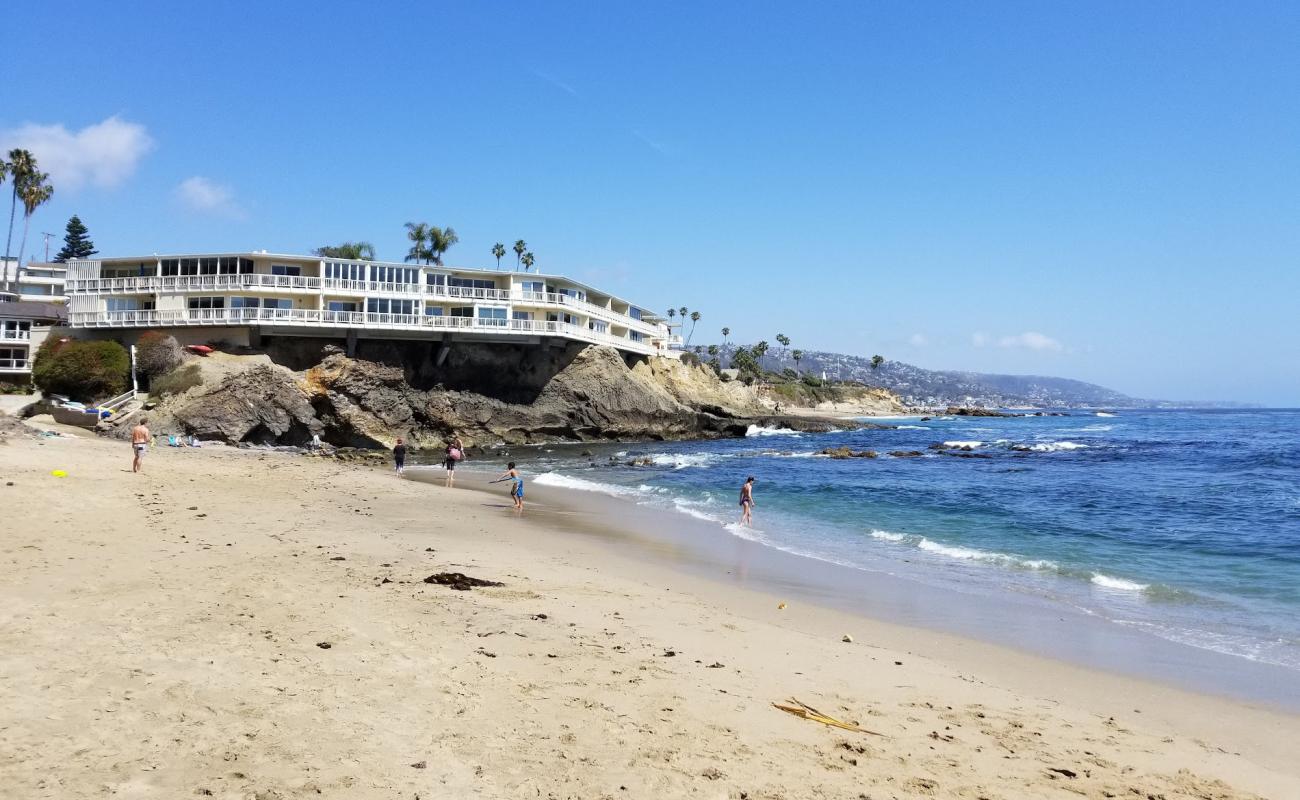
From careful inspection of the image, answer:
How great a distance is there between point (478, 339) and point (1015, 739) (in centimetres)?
4833

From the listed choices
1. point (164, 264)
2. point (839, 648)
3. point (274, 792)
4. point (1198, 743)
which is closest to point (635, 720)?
point (274, 792)

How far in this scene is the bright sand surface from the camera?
5.42 metres

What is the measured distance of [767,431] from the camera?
75.6m

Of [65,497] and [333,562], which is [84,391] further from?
[333,562]

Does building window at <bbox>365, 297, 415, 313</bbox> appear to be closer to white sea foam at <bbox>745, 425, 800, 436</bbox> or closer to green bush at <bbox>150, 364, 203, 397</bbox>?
green bush at <bbox>150, 364, 203, 397</bbox>

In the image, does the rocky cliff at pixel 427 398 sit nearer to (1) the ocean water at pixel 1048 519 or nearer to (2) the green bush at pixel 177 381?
(2) the green bush at pixel 177 381

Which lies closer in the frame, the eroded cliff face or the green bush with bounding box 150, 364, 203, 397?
the green bush with bounding box 150, 364, 203, 397

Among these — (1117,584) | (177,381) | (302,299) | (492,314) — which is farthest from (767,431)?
(1117,584)

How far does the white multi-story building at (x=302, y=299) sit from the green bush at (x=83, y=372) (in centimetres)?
506

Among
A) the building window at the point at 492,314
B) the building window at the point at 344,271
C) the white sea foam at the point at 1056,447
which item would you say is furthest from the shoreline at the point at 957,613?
the white sea foam at the point at 1056,447

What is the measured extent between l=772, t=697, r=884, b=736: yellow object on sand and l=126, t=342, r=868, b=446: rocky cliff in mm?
37386

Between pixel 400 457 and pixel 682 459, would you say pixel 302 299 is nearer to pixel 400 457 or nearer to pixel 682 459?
pixel 400 457

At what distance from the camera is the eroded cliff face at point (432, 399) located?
130 ft

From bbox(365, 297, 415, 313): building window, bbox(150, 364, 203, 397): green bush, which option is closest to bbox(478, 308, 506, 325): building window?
bbox(365, 297, 415, 313): building window
